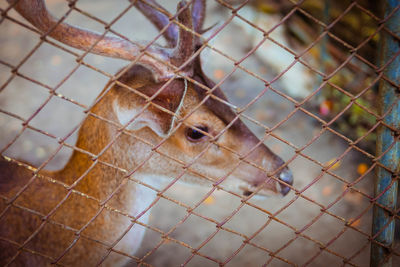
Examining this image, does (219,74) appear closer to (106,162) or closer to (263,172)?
(263,172)

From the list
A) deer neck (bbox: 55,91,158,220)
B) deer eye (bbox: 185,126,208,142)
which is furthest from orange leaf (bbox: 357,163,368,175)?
deer neck (bbox: 55,91,158,220)

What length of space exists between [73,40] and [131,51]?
0.29 m

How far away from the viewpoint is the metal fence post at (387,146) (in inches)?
70.9

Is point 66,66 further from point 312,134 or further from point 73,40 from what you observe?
point 73,40

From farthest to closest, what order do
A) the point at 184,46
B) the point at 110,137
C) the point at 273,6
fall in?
the point at 273,6, the point at 110,137, the point at 184,46

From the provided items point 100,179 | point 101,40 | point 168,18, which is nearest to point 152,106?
point 101,40

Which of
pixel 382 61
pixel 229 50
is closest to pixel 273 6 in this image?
pixel 229 50

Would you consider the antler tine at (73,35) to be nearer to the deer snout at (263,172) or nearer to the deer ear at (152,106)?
the deer ear at (152,106)

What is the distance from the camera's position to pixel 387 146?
1.96m

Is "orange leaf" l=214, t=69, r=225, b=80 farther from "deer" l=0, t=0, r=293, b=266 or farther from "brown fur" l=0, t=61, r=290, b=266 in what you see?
"brown fur" l=0, t=61, r=290, b=266

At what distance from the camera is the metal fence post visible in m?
1.80

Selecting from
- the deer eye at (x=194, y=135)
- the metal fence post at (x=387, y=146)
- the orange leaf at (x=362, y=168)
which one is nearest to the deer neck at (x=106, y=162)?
the deer eye at (x=194, y=135)

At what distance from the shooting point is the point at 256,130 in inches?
210

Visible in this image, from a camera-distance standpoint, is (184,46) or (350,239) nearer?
(184,46)
